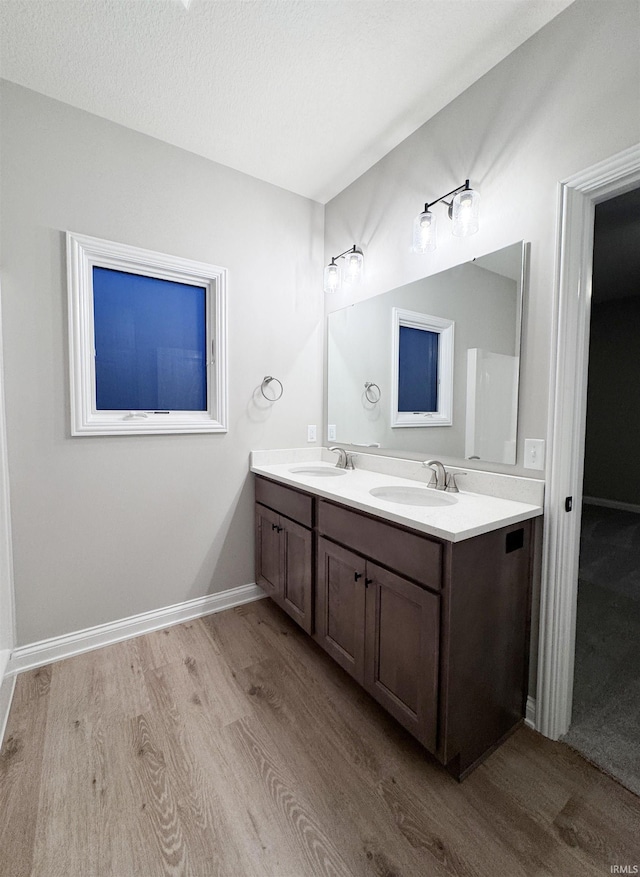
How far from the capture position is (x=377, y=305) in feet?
7.09

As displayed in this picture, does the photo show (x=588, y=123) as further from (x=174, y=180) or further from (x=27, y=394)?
(x=27, y=394)

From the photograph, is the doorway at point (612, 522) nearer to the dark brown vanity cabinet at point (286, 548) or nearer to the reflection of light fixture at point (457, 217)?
the dark brown vanity cabinet at point (286, 548)

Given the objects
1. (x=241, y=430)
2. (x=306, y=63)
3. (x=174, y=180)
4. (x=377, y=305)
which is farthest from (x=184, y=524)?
(x=306, y=63)

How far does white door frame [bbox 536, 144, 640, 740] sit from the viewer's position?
52.3 inches

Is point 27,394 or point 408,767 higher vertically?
point 27,394

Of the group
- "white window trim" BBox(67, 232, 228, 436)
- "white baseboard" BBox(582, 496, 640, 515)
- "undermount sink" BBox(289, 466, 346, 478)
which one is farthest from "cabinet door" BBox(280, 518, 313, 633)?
"white baseboard" BBox(582, 496, 640, 515)

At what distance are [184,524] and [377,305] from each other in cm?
170

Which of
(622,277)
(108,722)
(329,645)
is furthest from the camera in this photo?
(622,277)

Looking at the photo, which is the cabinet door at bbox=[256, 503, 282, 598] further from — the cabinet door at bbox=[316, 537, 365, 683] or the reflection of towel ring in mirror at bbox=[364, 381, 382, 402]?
the reflection of towel ring in mirror at bbox=[364, 381, 382, 402]

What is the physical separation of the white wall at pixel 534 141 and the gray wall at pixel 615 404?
13.6ft

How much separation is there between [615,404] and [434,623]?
4956mm

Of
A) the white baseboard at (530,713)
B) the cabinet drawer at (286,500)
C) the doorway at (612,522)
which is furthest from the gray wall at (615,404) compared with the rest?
the cabinet drawer at (286,500)

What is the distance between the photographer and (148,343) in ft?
6.72

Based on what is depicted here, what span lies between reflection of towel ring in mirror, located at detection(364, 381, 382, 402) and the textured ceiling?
129 centimetres
